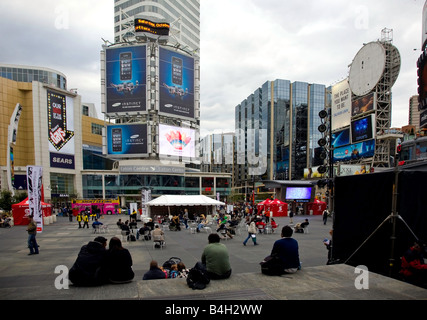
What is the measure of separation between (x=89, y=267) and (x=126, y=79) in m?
55.4

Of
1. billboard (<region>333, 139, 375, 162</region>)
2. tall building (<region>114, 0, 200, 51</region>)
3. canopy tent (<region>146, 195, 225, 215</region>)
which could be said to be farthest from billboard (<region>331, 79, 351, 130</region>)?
canopy tent (<region>146, 195, 225, 215</region>)

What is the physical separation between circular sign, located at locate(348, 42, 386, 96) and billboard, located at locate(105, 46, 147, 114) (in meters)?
41.5

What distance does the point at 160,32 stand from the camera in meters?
57.8

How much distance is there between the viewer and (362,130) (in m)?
47.8

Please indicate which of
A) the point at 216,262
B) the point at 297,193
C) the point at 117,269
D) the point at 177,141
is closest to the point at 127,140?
the point at 177,141

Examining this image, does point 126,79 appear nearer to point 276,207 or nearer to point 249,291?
point 276,207

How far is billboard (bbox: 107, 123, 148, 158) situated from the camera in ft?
179

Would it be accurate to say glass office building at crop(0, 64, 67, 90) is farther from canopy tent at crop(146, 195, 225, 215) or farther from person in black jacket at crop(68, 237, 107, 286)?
person in black jacket at crop(68, 237, 107, 286)

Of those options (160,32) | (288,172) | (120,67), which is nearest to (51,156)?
(120,67)

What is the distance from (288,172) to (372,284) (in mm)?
97742

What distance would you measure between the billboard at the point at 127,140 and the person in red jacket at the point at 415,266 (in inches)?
2082

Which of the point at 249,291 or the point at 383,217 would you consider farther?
the point at 383,217
